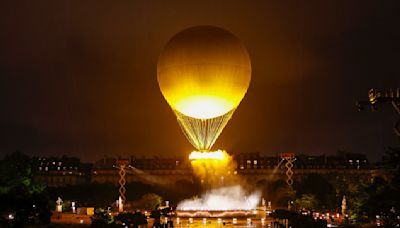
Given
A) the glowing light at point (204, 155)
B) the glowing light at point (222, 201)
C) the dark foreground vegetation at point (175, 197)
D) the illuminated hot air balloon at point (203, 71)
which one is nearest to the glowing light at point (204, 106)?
the illuminated hot air balloon at point (203, 71)

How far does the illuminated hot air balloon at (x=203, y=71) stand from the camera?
4091 centimetres

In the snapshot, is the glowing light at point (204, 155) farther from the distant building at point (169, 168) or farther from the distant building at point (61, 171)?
the distant building at point (61, 171)

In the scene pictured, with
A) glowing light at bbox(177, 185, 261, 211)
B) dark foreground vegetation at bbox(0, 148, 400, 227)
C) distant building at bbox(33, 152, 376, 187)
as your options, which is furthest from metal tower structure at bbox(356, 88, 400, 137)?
distant building at bbox(33, 152, 376, 187)

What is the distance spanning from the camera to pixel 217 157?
5381cm

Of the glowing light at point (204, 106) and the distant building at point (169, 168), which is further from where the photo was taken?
the distant building at point (169, 168)

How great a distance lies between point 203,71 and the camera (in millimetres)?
41062

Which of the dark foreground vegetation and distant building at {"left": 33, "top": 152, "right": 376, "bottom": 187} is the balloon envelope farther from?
distant building at {"left": 33, "top": 152, "right": 376, "bottom": 187}

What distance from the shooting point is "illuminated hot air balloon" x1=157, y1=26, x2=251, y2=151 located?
134 ft

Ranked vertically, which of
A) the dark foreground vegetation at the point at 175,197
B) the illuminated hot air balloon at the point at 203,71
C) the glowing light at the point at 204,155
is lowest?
the dark foreground vegetation at the point at 175,197

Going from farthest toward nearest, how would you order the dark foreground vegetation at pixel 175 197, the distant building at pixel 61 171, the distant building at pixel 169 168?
the distant building at pixel 61 171
the distant building at pixel 169 168
the dark foreground vegetation at pixel 175 197

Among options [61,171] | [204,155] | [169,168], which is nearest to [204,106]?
[204,155]

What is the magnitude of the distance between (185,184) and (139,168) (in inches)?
1318

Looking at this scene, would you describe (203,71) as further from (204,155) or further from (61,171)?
(61,171)

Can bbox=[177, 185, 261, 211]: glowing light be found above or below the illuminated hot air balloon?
below
